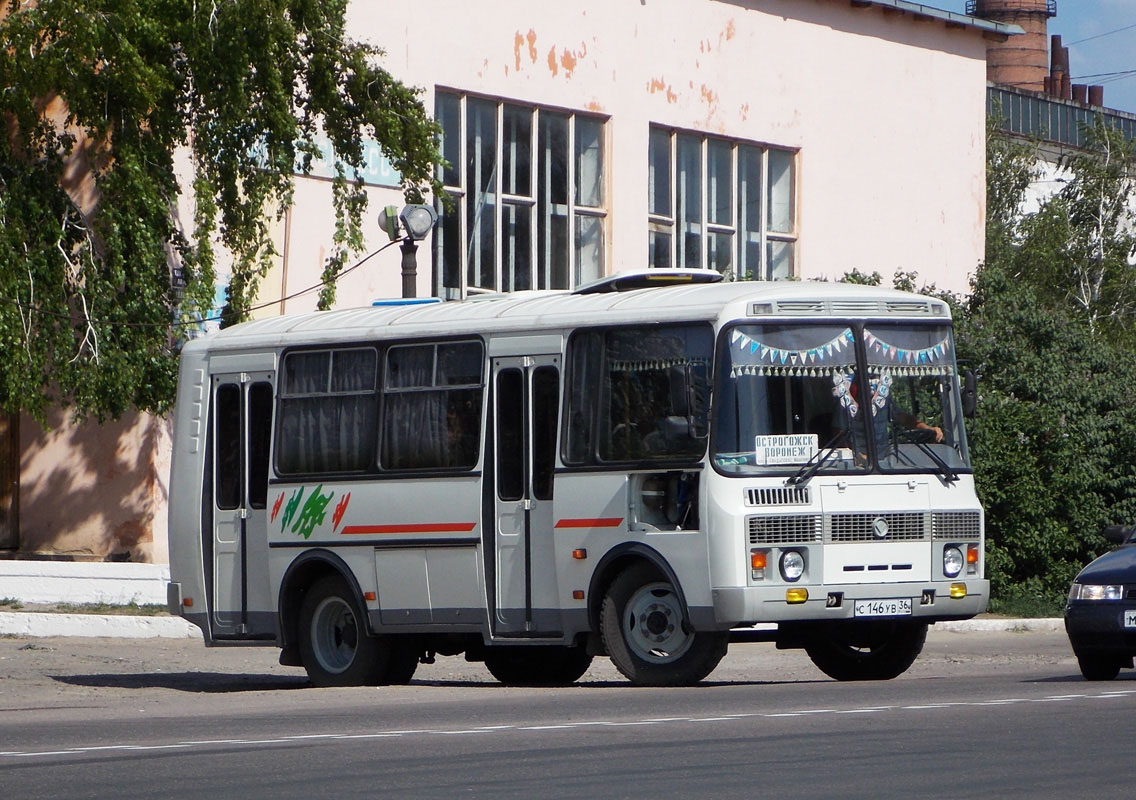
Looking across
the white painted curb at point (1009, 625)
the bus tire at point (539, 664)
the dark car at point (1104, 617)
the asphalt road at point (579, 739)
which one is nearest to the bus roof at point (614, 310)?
the dark car at point (1104, 617)

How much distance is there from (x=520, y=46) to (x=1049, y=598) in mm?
11777

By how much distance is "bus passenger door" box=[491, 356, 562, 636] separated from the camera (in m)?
15.1

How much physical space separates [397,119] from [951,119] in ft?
60.6

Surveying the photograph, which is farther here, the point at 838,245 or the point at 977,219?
the point at 977,219

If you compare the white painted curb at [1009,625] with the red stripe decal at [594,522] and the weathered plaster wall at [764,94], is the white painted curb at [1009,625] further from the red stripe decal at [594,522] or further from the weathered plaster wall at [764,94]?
the red stripe decal at [594,522]

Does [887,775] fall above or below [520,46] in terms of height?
below

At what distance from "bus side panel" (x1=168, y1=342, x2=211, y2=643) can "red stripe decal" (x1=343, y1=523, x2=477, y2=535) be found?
1709 millimetres

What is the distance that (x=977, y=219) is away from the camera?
134 feet

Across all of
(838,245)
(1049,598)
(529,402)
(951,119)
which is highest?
(951,119)

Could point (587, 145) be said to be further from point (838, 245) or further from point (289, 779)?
point (289, 779)

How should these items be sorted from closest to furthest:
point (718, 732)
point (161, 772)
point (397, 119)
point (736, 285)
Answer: point (161, 772)
point (718, 732)
point (736, 285)
point (397, 119)

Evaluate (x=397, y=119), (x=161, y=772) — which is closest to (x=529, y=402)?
(x=161, y=772)

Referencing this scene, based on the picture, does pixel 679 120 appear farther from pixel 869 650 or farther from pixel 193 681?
pixel 869 650

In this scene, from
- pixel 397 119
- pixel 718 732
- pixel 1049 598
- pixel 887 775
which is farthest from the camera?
pixel 1049 598
